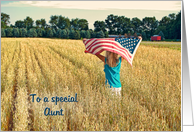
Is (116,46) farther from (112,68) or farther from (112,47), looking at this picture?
(112,68)

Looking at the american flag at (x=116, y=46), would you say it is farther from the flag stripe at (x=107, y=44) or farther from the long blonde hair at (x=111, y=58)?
the long blonde hair at (x=111, y=58)

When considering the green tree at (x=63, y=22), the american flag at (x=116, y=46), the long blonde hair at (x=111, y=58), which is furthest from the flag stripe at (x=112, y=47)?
the green tree at (x=63, y=22)

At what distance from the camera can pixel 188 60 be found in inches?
139

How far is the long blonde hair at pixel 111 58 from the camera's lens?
4273 mm

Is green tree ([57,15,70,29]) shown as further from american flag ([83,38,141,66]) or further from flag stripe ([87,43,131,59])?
flag stripe ([87,43,131,59])

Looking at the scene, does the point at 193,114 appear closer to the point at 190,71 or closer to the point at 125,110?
the point at 190,71

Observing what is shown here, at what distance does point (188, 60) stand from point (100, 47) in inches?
67.6

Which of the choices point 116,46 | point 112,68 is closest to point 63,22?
point 116,46

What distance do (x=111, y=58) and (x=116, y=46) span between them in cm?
29

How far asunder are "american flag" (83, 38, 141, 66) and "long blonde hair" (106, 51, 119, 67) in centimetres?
15

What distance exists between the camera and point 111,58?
4.29 meters

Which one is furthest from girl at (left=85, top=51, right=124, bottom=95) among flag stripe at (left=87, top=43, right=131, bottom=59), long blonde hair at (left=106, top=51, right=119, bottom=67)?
flag stripe at (left=87, top=43, right=131, bottom=59)

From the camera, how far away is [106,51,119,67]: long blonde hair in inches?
168

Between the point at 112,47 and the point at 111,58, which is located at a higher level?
the point at 112,47
